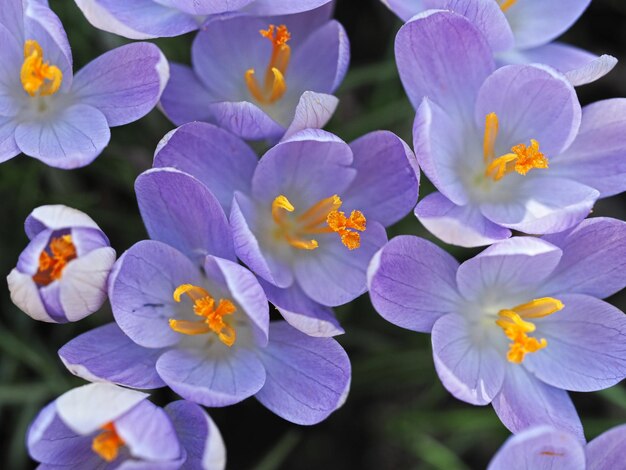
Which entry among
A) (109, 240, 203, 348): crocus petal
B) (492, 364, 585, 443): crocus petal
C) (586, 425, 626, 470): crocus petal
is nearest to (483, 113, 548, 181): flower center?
(492, 364, 585, 443): crocus petal

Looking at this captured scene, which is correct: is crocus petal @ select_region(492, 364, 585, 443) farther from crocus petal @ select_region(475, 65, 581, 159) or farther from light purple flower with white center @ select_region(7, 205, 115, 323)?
light purple flower with white center @ select_region(7, 205, 115, 323)

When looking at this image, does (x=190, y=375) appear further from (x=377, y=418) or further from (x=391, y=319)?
(x=377, y=418)

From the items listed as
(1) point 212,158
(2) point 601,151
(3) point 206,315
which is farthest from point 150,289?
(2) point 601,151

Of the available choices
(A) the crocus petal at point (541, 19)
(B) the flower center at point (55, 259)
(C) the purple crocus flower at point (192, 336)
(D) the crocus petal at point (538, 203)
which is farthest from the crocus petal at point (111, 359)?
(A) the crocus petal at point (541, 19)

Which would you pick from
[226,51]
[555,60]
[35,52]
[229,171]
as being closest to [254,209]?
[229,171]

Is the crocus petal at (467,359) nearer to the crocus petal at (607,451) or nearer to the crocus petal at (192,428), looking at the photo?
the crocus petal at (607,451)

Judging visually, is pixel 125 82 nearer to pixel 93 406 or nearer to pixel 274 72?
pixel 274 72
